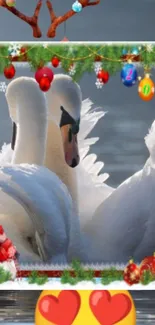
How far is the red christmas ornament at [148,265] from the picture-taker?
3.54 m

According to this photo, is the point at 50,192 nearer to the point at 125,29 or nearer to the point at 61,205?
the point at 61,205

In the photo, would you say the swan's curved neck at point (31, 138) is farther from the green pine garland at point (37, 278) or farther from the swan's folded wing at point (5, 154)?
the green pine garland at point (37, 278)

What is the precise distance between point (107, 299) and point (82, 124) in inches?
38.8

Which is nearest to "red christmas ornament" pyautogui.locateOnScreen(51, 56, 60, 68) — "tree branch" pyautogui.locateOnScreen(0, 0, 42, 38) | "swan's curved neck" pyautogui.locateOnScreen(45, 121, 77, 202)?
"swan's curved neck" pyautogui.locateOnScreen(45, 121, 77, 202)

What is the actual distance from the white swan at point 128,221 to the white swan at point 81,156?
0.23 feet

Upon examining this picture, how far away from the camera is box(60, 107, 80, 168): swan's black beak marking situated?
3.66 m

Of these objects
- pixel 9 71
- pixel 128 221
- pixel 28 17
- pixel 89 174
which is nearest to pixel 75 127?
pixel 89 174

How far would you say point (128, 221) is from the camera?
3668mm

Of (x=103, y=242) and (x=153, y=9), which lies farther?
(x=153, y=9)

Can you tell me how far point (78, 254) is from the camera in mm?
3646

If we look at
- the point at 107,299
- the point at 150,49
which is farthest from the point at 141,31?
the point at 107,299

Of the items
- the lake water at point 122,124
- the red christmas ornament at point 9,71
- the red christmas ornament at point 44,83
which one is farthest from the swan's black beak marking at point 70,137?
the red christmas ornament at point 9,71

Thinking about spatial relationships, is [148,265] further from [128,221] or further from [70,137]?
[70,137]

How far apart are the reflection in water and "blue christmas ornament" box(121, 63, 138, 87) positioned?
5.56 ft
